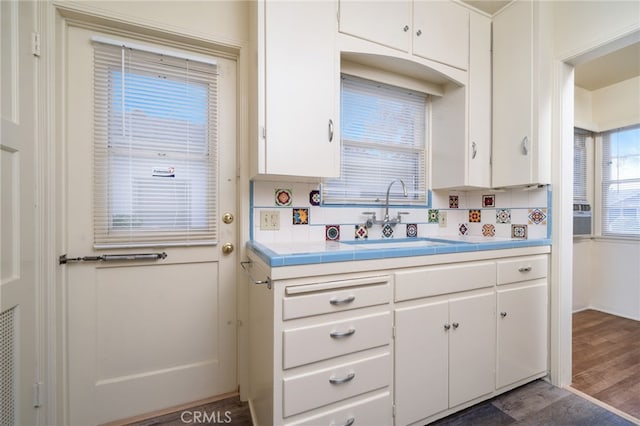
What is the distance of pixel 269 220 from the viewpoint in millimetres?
1720

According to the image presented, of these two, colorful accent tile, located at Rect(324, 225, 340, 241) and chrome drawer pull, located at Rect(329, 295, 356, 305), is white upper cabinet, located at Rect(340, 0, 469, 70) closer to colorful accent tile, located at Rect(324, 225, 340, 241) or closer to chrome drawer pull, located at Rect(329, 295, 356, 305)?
colorful accent tile, located at Rect(324, 225, 340, 241)

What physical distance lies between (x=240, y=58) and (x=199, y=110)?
0.41 meters

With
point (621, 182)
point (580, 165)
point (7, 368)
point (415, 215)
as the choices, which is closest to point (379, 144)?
point (415, 215)

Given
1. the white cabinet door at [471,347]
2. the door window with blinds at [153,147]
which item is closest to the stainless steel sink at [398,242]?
the white cabinet door at [471,347]

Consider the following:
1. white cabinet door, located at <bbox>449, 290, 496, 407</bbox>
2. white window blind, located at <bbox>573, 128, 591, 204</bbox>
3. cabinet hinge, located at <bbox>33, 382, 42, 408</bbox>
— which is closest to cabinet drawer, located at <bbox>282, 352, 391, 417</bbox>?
white cabinet door, located at <bbox>449, 290, 496, 407</bbox>

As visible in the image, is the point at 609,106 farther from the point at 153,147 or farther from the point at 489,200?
the point at 153,147

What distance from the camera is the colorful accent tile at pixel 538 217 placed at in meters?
1.88

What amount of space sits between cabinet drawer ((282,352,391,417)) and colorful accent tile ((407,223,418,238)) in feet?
3.52

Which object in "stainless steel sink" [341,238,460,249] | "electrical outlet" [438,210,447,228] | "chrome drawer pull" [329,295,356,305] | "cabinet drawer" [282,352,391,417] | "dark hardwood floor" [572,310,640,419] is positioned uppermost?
"electrical outlet" [438,210,447,228]

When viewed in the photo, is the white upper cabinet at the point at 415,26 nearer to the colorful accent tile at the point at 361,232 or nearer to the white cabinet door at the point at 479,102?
the white cabinet door at the point at 479,102

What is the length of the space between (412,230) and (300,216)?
0.95 metres

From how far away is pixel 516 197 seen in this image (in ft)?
6.78

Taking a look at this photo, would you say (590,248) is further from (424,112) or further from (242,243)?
(242,243)

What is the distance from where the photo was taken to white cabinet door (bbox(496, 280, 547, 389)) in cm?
166
